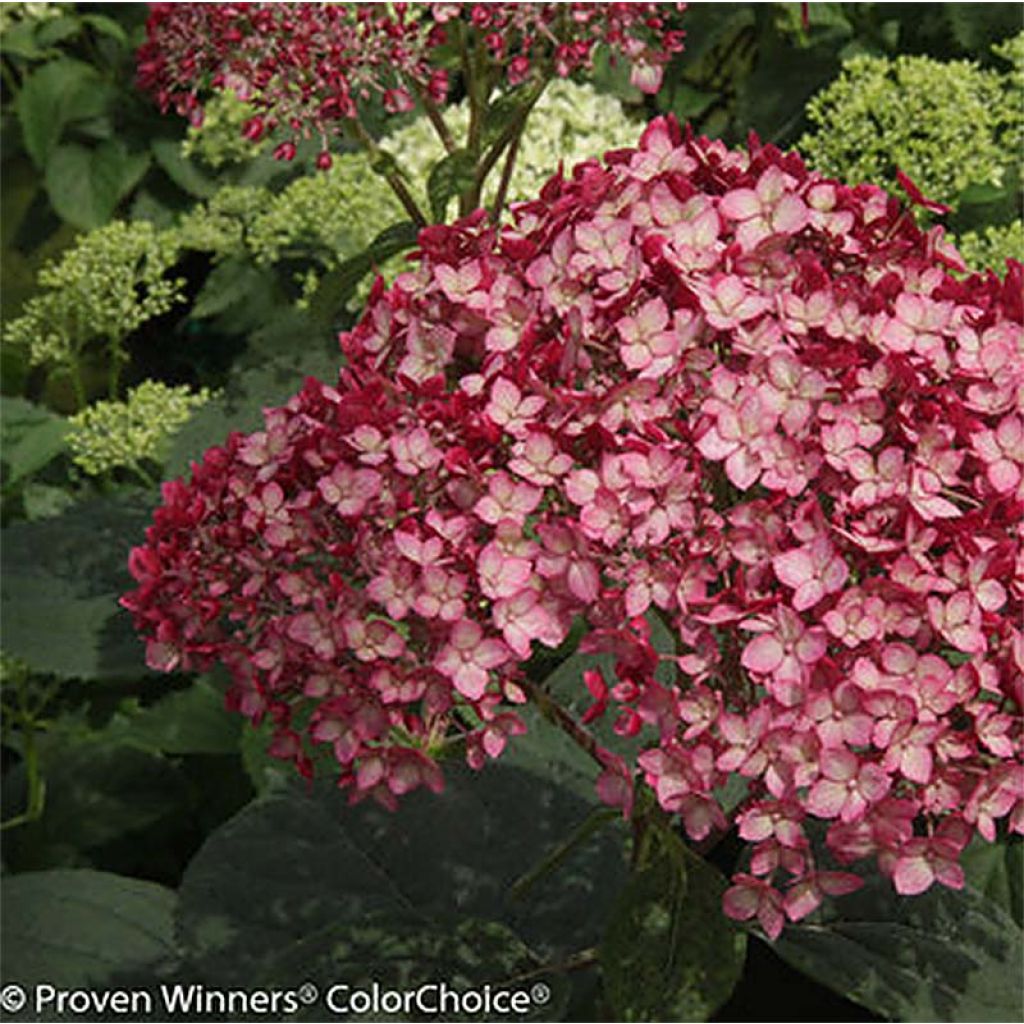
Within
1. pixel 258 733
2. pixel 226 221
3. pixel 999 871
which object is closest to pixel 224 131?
pixel 226 221

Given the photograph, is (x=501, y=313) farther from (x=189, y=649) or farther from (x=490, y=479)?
(x=189, y=649)

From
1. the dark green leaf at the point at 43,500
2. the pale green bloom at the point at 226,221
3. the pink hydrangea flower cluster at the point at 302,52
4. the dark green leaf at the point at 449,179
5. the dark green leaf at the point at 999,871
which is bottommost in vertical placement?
the dark green leaf at the point at 999,871

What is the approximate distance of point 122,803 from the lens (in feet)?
5.99

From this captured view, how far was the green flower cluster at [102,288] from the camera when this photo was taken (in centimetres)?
189

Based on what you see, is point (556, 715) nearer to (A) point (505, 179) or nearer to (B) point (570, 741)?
(B) point (570, 741)

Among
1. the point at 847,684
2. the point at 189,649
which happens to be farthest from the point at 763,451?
the point at 189,649

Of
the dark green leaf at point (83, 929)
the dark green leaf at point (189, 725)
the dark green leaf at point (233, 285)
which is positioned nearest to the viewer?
the dark green leaf at point (83, 929)

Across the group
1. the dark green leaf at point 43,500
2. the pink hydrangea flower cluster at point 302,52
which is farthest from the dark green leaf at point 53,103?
the pink hydrangea flower cluster at point 302,52

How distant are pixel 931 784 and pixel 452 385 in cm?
36

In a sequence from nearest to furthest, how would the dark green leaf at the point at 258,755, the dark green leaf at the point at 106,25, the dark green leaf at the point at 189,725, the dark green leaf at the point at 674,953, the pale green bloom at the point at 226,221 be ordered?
the dark green leaf at the point at 674,953 → the dark green leaf at the point at 258,755 → the dark green leaf at the point at 189,725 → the pale green bloom at the point at 226,221 → the dark green leaf at the point at 106,25

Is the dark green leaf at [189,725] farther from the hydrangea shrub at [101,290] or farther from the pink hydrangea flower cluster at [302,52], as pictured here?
the pink hydrangea flower cluster at [302,52]

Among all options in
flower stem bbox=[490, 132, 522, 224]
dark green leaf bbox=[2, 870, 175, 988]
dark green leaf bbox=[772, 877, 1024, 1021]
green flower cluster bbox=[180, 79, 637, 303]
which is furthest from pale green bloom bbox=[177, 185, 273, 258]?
dark green leaf bbox=[772, 877, 1024, 1021]

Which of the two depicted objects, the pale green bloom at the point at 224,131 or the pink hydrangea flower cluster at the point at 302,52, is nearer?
the pink hydrangea flower cluster at the point at 302,52

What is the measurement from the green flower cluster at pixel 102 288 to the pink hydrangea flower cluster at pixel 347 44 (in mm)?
406
